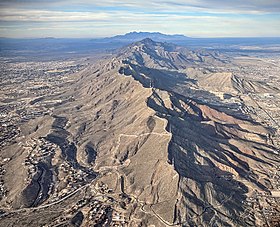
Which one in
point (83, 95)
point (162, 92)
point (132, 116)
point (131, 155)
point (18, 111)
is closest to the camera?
point (131, 155)

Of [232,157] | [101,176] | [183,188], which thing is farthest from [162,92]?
[183,188]

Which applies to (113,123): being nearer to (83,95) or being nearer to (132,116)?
(132,116)

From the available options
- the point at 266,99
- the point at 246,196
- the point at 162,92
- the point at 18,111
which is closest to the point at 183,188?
the point at 246,196

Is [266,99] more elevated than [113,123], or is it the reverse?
[113,123]

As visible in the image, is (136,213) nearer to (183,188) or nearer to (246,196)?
(183,188)

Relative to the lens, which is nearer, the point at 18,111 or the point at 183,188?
the point at 183,188

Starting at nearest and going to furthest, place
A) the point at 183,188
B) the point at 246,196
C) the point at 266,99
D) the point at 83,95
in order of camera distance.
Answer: the point at 183,188 → the point at 246,196 → the point at 83,95 → the point at 266,99
